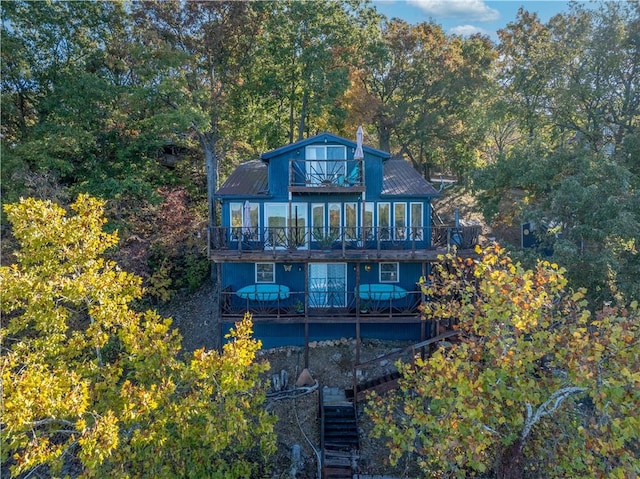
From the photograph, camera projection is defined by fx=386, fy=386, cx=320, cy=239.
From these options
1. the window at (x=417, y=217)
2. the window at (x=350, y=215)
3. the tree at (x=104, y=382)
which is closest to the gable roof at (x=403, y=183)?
the window at (x=417, y=217)

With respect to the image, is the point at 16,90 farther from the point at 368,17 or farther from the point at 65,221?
the point at 368,17

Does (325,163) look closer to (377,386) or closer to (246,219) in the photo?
(246,219)

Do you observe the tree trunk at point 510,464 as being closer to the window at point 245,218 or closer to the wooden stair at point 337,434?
the wooden stair at point 337,434

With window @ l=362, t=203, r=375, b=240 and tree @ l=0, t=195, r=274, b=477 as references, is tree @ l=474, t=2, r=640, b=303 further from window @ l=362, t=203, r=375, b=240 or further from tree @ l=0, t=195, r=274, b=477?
tree @ l=0, t=195, r=274, b=477

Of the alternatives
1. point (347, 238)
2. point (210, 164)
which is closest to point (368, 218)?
point (347, 238)

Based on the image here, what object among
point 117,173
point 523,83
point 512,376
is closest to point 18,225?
point 512,376

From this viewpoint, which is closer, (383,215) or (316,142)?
(316,142)

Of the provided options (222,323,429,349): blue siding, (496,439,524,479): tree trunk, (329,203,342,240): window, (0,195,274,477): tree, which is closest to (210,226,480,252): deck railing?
(329,203,342,240): window
